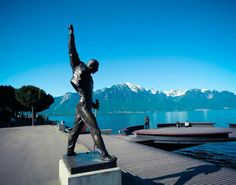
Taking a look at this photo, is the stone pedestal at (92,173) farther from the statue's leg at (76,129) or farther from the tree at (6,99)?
the tree at (6,99)

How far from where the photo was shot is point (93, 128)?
575 centimetres

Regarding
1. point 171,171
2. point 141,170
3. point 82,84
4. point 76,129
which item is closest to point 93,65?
point 82,84

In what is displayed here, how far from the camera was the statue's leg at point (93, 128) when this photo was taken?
5625 millimetres

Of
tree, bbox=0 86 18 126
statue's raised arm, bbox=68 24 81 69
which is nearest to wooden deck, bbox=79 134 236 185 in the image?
statue's raised arm, bbox=68 24 81 69

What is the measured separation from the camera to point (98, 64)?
20.7 feet

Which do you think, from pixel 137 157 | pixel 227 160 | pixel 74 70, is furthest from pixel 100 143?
pixel 227 160

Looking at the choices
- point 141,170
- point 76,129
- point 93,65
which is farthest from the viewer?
point 141,170

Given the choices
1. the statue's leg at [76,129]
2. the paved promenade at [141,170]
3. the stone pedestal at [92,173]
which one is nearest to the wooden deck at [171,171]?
the paved promenade at [141,170]

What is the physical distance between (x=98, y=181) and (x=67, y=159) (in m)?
1.30

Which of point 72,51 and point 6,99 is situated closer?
point 72,51

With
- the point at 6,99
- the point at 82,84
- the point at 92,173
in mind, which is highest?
the point at 6,99

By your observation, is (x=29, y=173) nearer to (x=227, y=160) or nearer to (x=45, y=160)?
(x=45, y=160)

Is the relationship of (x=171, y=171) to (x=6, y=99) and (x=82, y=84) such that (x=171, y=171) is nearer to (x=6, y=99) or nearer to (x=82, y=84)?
(x=82, y=84)

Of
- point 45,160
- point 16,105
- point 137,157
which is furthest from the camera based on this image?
point 16,105
